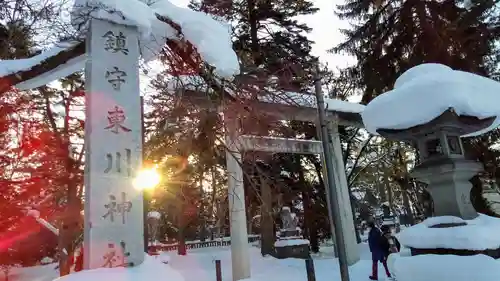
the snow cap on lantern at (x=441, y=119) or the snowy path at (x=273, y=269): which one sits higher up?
the snow cap on lantern at (x=441, y=119)

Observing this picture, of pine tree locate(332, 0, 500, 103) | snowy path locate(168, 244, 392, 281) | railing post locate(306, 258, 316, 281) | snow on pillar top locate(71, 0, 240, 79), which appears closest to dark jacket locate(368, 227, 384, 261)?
snowy path locate(168, 244, 392, 281)

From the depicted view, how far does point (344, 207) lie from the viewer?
1184cm

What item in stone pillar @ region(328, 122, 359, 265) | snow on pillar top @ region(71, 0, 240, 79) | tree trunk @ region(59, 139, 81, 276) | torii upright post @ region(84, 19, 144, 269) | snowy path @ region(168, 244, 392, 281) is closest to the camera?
torii upright post @ region(84, 19, 144, 269)

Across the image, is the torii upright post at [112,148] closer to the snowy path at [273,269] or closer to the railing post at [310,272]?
the railing post at [310,272]

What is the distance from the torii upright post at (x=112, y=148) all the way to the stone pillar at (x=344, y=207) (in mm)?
9036

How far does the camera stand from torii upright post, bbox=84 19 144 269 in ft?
11.0

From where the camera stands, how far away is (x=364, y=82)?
43.7 feet

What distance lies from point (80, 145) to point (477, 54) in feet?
44.7

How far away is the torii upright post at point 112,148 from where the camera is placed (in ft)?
11.0

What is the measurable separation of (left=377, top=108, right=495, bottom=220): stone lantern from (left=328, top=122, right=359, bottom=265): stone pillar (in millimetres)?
4181

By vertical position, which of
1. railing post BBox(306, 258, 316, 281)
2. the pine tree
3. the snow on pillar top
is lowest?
railing post BBox(306, 258, 316, 281)

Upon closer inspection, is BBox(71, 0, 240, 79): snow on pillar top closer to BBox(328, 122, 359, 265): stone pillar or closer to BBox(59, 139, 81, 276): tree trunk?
BBox(328, 122, 359, 265): stone pillar

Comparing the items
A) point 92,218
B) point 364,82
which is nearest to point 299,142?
point 364,82

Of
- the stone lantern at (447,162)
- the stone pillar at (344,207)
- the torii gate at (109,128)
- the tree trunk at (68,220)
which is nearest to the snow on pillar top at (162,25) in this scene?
the torii gate at (109,128)
